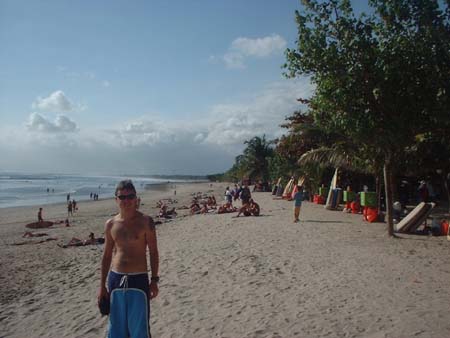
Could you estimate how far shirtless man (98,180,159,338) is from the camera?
10.2 ft

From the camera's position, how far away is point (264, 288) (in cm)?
588

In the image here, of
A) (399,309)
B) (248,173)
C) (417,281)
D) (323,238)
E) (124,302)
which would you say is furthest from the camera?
(248,173)

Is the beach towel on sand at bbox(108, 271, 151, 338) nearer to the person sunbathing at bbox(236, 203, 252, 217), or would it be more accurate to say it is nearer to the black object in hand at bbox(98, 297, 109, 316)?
the black object in hand at bbox(98, 297, 109, 316)

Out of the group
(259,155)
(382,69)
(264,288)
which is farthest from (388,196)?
(259,155)

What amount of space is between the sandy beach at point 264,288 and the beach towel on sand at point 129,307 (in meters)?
Result: 1.49

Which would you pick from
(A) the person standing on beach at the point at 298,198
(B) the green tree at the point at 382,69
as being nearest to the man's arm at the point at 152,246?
(B) the green tree at the point at 382,69

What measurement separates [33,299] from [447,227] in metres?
9.98

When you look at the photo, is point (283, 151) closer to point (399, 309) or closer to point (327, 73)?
point (327, 73)

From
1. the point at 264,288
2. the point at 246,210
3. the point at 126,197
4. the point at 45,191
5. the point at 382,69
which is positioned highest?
the point at 382,69

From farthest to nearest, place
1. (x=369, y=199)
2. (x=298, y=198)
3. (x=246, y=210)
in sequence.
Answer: (x=246, y=210) < (x=369, y=199) < (x=298, y=198)

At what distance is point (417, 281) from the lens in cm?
591

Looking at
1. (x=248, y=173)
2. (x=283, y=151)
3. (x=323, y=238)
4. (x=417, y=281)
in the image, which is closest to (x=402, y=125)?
(x=323, y=238)

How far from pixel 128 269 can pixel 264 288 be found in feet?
10.6

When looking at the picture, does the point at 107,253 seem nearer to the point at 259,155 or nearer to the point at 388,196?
the point at 388,196
